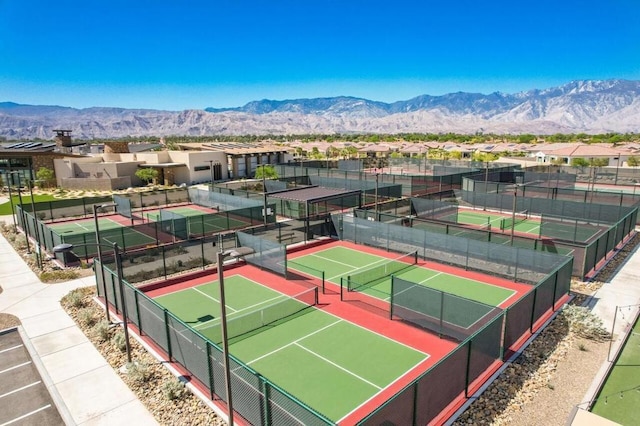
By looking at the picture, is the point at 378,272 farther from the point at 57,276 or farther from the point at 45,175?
the point at 45,175

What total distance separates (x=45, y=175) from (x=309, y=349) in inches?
2160

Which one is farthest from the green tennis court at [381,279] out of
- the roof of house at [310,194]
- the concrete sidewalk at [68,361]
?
the concrete sidewalk at [68,361]

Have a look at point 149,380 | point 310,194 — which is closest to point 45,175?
point 310,194

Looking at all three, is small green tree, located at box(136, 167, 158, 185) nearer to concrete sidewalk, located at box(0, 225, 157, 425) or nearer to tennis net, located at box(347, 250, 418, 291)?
concrete sidewalk, located at box(0, 225, 157, 425)

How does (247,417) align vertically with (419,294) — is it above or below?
below

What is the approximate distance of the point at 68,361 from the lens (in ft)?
44.8

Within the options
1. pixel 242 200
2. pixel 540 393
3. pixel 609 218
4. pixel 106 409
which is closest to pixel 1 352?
pixel 106 409

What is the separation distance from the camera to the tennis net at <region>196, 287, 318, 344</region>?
14445 mm

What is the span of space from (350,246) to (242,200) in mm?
12616

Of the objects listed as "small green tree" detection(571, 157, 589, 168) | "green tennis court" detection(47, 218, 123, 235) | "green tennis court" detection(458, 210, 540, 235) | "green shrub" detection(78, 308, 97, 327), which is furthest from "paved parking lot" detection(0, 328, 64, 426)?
"small green tree" detection(571, 157, 589, 168)

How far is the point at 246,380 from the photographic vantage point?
32.4 ft

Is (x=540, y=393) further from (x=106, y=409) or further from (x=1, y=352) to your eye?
(x=1, y=352)

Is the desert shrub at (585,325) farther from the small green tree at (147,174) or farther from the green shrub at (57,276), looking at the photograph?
the small green tree at (147,174)

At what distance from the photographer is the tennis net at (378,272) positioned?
18766 millimetres
